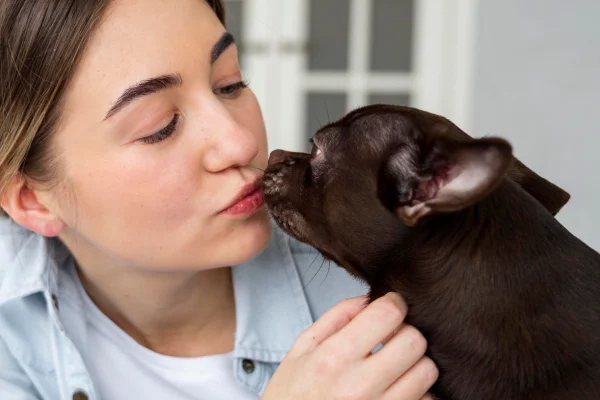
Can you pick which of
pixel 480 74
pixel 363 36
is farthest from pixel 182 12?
pixel 363 36

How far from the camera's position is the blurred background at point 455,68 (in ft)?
12.5

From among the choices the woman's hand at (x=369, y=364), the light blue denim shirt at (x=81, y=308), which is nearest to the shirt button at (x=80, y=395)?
the light blue denim shirt at (x=81, y=308)

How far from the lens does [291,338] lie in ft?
5.84

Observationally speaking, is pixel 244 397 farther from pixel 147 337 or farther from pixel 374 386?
pixel 374 386

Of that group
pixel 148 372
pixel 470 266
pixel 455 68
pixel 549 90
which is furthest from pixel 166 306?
pixel 455 68

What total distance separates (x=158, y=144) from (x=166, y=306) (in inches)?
18.6

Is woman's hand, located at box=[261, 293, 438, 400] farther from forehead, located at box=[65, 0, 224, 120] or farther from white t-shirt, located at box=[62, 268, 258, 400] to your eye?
forehead, located at box=[65, 0, 224, 120]

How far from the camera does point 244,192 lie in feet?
4.96

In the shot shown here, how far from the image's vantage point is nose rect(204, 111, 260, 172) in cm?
145

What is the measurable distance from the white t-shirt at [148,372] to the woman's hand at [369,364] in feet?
1.24

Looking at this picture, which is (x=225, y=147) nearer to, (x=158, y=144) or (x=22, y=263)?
(x=158, y=144)

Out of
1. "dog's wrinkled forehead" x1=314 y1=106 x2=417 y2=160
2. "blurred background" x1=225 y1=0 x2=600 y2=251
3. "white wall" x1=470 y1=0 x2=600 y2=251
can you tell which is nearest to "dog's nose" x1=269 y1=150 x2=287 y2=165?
"dog's wrinkled forehead" x1=314 y1=106 x2=417 y2=160

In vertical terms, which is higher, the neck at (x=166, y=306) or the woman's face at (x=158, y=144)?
the woman's face at (x=158, y=144)

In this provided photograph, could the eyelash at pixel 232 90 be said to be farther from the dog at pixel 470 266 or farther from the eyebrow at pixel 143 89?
the dog at pixel 470 266
